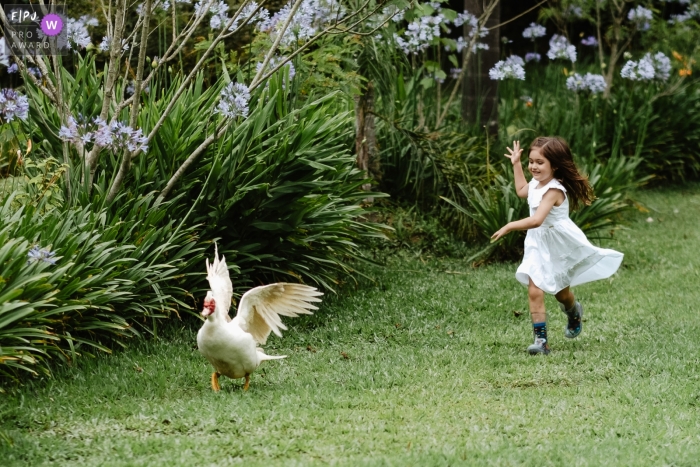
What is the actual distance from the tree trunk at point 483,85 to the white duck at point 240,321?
4828mm

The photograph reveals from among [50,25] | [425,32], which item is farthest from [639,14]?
[50,25]

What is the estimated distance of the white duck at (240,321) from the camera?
4.76m

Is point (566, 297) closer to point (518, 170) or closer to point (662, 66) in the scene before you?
point (518, 170)

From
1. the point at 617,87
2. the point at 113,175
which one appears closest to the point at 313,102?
the point at 113,175

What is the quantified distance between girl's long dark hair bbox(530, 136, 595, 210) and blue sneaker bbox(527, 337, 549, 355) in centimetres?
92

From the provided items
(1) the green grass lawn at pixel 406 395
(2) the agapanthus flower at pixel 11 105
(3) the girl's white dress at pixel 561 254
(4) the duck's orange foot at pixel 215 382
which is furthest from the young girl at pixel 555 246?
(2) the agapanthus flower at pixel 11 105

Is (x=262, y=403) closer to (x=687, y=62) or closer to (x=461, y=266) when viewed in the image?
(x=461, y=266)

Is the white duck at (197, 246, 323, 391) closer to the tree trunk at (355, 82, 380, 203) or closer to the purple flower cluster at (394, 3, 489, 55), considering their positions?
the tree trunk at (355, 82, 380, 203)

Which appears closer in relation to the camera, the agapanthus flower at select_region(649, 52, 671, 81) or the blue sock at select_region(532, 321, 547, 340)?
the blue sock at select_region(532, 321, 547, 340)

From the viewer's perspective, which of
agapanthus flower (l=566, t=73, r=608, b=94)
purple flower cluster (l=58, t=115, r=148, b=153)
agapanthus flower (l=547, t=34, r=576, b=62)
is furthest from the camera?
agapanthus flower (l=547, t=34, r=576, b=62)

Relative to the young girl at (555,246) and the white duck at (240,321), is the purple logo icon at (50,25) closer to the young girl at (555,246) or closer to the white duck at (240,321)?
the white duck at (240,321)

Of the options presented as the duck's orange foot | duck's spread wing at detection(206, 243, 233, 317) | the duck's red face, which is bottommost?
the duck's orange foot

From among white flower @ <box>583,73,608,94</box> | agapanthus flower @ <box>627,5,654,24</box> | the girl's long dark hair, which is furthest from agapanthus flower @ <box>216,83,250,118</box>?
agapanthus flower @ <box>627,5,654,24</box>

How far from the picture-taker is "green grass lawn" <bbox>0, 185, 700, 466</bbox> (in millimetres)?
4160
